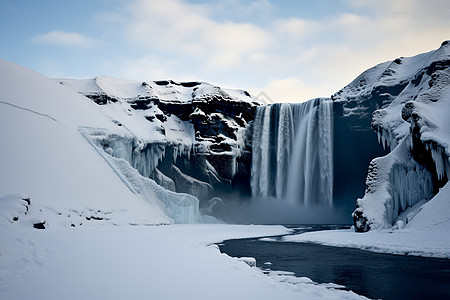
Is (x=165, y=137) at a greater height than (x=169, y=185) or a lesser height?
greater

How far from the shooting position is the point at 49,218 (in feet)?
62.8

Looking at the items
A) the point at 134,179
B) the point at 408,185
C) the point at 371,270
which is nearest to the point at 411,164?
the point at 408,185

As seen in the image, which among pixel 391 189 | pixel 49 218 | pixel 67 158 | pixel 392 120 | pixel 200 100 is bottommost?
pixel 49 218

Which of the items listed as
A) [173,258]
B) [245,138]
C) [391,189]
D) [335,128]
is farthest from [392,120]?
[173,258]

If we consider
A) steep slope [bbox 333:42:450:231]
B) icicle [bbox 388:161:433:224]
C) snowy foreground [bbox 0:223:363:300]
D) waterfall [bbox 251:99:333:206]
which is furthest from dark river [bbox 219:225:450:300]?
waterfall [bbox 251:99:333:206]

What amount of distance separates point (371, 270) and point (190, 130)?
3897cm

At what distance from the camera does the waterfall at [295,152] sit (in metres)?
41.8

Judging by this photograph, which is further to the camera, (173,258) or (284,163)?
(284,163)

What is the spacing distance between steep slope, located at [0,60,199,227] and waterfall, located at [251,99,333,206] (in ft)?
48.8

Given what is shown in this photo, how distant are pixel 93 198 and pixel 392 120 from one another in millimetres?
23803

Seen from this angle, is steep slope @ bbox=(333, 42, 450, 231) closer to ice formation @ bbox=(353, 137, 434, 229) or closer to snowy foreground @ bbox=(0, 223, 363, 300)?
ice formation @ bbox=(353, 137, 434, 229)

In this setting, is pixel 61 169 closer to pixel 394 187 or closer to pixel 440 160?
pixel 394 187

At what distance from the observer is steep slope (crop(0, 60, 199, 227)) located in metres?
20.4

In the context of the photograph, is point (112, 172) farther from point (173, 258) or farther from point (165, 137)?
point (173, 258)
